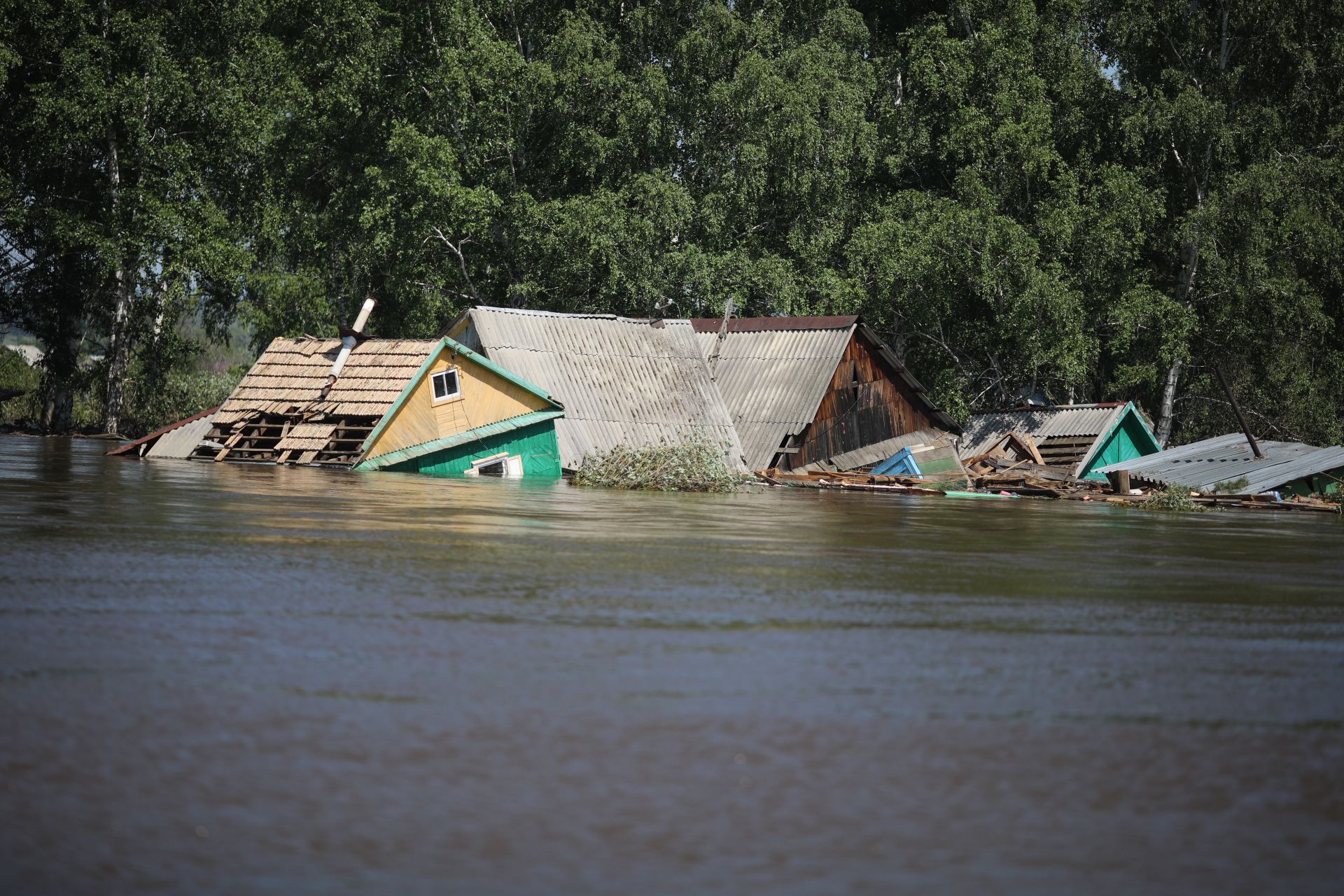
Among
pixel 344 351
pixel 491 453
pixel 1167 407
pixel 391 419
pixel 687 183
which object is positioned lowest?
pixel 491 453

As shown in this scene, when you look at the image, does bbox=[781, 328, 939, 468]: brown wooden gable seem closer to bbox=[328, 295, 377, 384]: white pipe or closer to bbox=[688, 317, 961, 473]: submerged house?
bbox=[688, 317, 961, 473]: submerged house

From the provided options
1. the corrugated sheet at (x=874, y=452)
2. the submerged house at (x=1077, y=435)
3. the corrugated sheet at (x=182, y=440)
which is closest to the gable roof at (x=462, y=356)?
the corrugated sheet at (x=182, y=440)

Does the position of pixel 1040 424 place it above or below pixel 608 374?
below

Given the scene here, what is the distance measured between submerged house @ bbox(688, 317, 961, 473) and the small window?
26.3 ft

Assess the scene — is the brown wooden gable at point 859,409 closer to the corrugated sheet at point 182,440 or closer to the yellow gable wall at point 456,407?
the yellow gable wall at point 456,407

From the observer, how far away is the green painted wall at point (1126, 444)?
127ft

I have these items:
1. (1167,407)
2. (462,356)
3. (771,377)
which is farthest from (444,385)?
(1167,407)

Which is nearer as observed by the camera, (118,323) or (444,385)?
(444,385)

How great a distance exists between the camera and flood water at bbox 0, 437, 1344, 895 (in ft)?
13.4

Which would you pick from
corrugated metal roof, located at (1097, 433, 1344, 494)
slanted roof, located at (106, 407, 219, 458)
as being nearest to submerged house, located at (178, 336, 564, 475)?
slanted roof, located at (106, 407, 219, 458)

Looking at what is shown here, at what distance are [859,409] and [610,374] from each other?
7.09 metres

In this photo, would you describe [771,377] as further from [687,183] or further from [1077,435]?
[687,183]

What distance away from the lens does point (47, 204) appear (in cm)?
4291

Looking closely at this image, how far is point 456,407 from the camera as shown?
1162 inches
